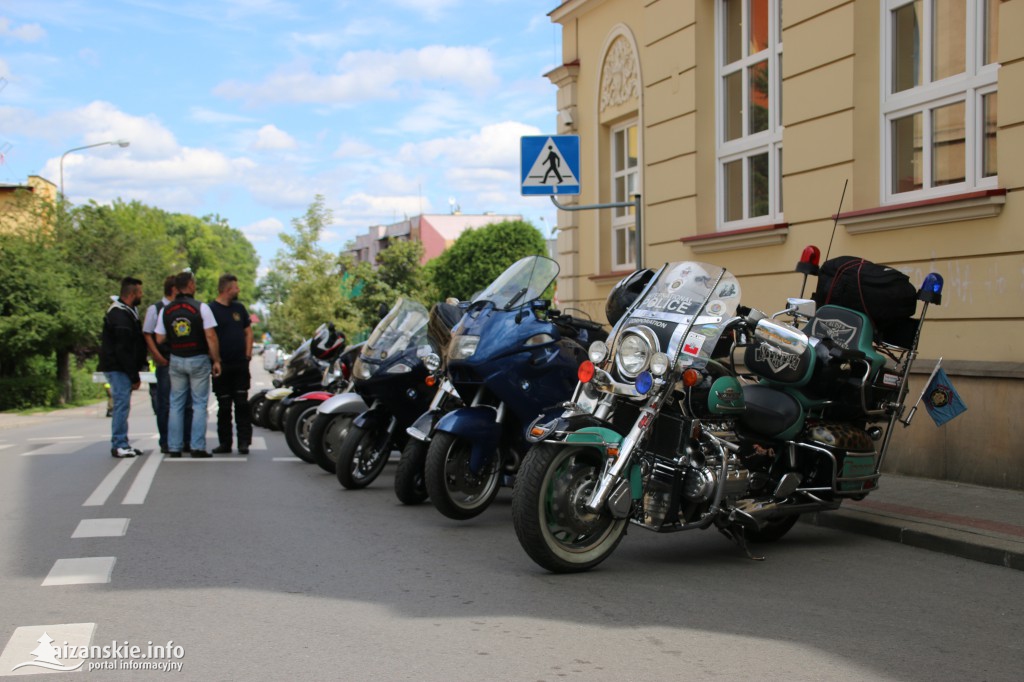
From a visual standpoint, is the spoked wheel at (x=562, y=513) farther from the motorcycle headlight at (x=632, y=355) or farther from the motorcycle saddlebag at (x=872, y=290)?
the motorcycle saddlebag at (x=872, y=290)

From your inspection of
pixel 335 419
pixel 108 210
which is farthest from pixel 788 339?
pixel 108 210

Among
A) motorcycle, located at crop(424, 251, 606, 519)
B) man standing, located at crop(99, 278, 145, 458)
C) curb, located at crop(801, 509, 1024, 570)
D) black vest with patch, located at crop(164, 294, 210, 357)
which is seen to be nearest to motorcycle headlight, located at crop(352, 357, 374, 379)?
motorcycle, located at crop(424, 251, 606, 519)

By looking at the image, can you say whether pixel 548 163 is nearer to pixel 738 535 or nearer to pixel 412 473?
pixel 412 473

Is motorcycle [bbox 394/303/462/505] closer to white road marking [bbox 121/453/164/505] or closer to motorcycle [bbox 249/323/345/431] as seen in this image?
white road marking [bbox 121/453/164/505]

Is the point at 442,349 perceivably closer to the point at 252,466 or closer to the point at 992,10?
the point at 252,466

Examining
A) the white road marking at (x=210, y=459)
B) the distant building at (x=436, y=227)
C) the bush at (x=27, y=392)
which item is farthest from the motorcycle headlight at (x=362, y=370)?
the distant building at (x=436, y=227)

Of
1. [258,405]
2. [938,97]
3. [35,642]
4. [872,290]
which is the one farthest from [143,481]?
[938,97]

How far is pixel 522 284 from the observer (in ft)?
24.1

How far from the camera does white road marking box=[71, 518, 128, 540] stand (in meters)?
6.82

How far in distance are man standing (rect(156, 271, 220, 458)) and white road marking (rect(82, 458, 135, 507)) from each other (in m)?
0.76

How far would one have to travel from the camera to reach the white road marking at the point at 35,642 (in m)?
4.04

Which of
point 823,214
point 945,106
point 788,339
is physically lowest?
point 788,339

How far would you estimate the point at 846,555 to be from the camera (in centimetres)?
618

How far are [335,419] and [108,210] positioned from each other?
40.2 meters
